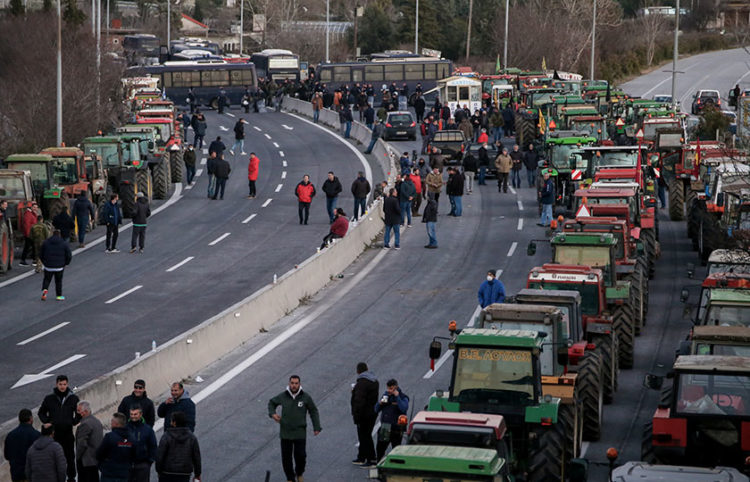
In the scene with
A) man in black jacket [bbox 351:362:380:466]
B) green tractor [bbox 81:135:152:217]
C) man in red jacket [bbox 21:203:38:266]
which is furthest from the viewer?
green tractor [bbox 81:135:152:217]

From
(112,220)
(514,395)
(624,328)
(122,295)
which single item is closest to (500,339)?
(514,395)

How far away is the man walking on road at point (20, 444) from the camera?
14.7 m

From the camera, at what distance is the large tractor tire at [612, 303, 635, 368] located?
2267 centimetres

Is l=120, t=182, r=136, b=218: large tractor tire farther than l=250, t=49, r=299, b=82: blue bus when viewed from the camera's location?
No

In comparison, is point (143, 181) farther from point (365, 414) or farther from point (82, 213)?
point (365, 414)

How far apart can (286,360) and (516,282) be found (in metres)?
8.53

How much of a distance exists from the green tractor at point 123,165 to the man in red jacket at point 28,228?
20.2 feet

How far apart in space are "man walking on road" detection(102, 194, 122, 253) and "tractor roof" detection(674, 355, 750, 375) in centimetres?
2170

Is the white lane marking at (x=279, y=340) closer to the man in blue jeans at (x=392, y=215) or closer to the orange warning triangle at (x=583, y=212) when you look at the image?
the man in blue jeans at (x=392, y=215)

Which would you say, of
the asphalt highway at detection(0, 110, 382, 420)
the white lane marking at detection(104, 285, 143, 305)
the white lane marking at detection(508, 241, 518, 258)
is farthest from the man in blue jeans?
the white lane marking at detection(104, 285, 143, 305)

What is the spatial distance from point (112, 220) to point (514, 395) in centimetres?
2079

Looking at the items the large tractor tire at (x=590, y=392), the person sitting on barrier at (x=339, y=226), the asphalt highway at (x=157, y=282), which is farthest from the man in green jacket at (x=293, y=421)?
the person sitting on barrier at (x=339, y=226)

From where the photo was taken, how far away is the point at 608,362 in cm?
2055

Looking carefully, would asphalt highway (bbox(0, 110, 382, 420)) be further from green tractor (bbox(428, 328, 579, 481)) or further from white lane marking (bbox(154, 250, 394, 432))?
green tractor (bbox(428, 328, 579, 481))
